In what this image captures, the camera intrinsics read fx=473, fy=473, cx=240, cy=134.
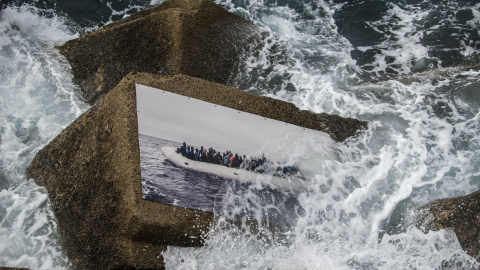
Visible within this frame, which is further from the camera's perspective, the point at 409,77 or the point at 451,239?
the point at 409,77

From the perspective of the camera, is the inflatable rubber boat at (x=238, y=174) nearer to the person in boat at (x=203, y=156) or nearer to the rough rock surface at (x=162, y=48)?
the person in boat at (x=203, y=156)

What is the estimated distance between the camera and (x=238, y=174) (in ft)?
16.9

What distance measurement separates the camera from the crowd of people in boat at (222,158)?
5094 mm

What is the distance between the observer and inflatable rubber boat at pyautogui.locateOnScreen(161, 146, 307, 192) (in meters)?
5.02

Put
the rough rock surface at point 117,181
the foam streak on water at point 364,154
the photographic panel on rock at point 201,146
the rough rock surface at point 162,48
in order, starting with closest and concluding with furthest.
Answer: the rough rock surface at point 117,181, the photographic panel on rock at point 201,146, the foam streak on water at point 364,154, the rough rock surface at point 162,48

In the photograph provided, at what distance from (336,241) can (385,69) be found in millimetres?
3591

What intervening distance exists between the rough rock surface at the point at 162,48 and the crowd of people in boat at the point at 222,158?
1.36 m

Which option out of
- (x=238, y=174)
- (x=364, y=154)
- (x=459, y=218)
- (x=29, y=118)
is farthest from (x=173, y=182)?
(x=459, y=218)

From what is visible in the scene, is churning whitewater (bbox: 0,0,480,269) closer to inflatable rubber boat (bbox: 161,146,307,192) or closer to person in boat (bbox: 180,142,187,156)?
inflatable rubber boat (bbox: 161,146,307,192)

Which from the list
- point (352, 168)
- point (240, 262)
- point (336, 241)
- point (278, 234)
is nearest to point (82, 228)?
point (240, 262)

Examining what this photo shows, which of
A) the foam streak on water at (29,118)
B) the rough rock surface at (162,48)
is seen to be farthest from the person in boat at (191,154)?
the foam streak on water at (29,118)

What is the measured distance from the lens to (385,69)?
7.66m

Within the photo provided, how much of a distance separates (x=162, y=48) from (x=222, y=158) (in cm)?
195

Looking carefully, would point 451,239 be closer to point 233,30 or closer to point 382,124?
point 382,124
